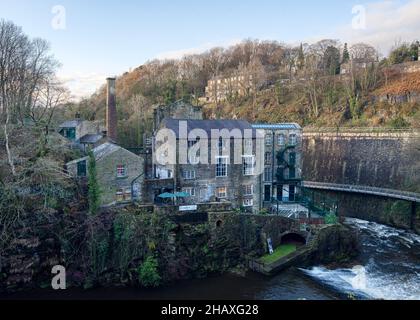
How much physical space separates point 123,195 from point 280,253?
12.0 metres

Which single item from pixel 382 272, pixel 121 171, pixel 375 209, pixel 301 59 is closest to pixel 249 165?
pixel 121 171

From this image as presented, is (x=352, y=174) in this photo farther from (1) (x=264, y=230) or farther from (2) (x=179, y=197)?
(2) (x=179, y=197)

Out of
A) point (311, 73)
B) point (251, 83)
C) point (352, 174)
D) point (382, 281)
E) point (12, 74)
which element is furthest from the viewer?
point (251, 83)

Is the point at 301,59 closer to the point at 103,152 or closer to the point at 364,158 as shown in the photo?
the point at 364,158

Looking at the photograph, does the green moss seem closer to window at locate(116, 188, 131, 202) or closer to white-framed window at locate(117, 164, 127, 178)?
window at locate(116, 188, 131, 202)

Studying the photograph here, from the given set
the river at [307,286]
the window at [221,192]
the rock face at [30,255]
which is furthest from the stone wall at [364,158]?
the rock face at [30,255]

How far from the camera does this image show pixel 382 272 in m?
25.6

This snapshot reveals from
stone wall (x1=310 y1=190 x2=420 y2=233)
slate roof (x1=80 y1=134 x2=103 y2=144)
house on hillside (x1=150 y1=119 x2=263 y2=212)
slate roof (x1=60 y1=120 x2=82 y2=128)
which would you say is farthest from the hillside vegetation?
house on hillside (x1=150 y1=119 x2=263 y2=212)

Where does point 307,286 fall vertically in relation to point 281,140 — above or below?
below

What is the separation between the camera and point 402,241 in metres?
32.3

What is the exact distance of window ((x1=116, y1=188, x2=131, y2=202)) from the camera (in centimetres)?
2758

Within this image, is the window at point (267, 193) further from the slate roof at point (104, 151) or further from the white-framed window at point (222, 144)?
the slate roof at point (104, 151)

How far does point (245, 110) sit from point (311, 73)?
13.2 metres

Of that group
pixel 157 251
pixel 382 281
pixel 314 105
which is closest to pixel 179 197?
pixel 157 251
